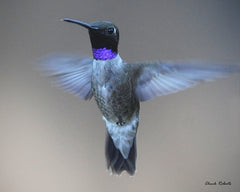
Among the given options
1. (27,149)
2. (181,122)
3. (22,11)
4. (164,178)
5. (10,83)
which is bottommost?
(164,178)

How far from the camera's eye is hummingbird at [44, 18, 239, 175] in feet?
2.23

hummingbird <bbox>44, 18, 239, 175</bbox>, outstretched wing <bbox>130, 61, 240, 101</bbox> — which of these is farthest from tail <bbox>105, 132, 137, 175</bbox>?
outstretched wing <bbox>130, 61, 240, 101</bbox>

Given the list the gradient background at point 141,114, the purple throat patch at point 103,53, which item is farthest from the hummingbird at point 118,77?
the gradient background at point 141,114

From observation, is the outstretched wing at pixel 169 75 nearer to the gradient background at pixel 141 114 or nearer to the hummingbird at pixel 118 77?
the hummingbird at pixel 118 77

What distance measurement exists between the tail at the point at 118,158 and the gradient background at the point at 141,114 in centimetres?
→ 13

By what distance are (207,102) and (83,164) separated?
1.90 ft

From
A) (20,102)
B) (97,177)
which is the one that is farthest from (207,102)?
(20,102)

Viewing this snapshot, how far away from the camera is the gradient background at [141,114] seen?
1145 millimetres

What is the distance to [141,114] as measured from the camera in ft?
3.83

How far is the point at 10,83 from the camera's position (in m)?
1.23

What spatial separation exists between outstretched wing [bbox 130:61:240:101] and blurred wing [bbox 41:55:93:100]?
17cm

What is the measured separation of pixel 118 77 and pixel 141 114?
436 mm

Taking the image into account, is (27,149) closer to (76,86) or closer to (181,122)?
(76,86)

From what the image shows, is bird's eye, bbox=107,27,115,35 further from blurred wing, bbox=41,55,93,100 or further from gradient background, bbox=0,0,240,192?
gradient background, bbox=0,0,240,192
